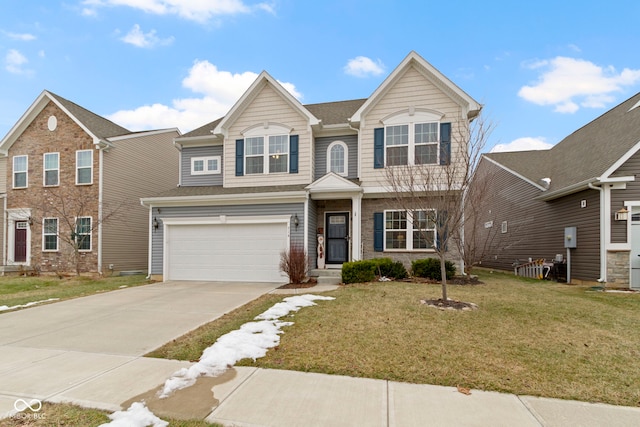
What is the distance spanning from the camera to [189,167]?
13359 mm

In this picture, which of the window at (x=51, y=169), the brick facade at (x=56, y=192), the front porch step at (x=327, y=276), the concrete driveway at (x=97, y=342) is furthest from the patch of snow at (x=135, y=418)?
the window at (x=51, y=169)

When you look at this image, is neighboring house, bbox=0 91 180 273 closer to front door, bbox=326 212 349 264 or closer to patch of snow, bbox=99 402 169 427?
front door, bbox=326 212 349 264

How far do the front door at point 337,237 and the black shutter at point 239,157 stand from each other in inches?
149

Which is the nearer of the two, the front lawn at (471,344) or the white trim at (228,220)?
the front lawn at (471,344)

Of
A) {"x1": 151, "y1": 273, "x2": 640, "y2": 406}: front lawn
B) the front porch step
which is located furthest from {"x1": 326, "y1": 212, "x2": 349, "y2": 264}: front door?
{"x1": 151, "y1": 273, "x2": 640, "y2": 406}: front lawn

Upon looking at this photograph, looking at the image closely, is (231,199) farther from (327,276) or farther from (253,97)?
(327,276)

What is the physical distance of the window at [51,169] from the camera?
14570 mm

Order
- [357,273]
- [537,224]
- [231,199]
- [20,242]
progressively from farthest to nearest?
[20,242]
[537,224]
[231,199]
[357,273]

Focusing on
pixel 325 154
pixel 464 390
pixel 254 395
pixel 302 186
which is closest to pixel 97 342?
pixel 254 395

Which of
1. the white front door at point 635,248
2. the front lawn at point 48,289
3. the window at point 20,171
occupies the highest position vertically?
the window at point 20,171

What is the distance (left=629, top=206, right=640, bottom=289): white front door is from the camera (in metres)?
9.45

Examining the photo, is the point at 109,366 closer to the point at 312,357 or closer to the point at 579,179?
the point at 312,357

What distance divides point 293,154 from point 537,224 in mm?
10882

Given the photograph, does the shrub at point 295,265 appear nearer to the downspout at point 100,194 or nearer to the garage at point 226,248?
the garage at point 226,248
